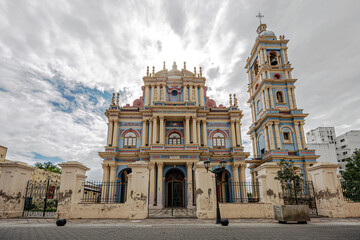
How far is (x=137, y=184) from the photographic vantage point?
11.9 m

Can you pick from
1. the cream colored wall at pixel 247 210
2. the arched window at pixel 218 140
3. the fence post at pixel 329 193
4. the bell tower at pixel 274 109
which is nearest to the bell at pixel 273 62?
the bell tower at pixel 274 109

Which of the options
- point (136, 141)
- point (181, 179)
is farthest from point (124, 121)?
point (181, 179)

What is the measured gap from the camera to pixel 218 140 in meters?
26.8

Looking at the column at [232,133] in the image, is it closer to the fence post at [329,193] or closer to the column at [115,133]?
the column at [115,133]

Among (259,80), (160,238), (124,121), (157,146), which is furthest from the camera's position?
(259,80)

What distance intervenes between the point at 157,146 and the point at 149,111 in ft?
16.4

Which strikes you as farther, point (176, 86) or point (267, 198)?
point (176, 86)

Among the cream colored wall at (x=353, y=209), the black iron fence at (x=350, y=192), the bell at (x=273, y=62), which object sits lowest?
the cream colored wall at (x=353, y=209)

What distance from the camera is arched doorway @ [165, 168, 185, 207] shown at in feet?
77.6

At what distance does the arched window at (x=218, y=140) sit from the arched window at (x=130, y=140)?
954 cm

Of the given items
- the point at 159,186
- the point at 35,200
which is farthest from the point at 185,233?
→ the point at 35,200

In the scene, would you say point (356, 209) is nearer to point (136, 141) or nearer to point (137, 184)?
point (137, 184)

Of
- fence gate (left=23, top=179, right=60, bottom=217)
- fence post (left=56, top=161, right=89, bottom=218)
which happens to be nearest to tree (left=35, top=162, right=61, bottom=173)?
fence gate (left=23, top=179, right=60, bottom=217)

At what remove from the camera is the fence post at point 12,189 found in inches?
462
